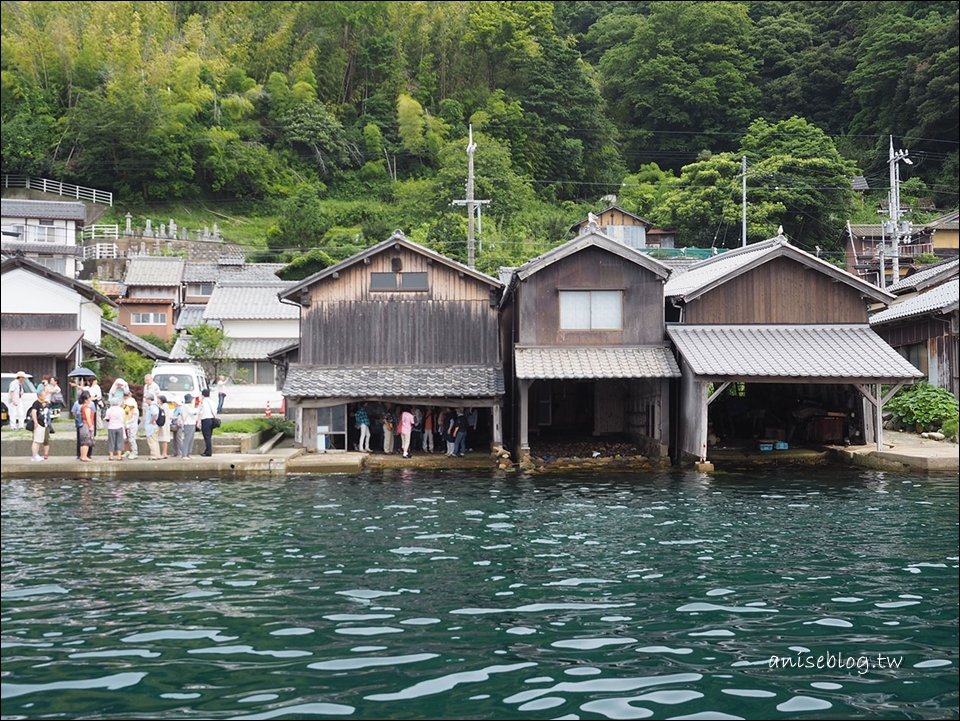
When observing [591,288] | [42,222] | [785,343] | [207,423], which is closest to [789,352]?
[785,343]

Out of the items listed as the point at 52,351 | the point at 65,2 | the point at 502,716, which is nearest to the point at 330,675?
the point at 502,716

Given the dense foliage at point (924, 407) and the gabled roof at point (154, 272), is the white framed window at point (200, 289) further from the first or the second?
the dense foliage at point (924, 407)

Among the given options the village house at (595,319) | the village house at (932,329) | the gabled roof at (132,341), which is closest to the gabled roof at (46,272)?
the gabled roof at (132,341)

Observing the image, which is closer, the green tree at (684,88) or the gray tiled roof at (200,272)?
the green tree at (684,88)

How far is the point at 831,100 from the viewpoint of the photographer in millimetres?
65750

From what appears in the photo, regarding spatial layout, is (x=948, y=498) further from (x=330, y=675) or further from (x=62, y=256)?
(x=62, y=256)

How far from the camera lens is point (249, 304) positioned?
4731 cm

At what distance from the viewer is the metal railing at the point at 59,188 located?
262 feet

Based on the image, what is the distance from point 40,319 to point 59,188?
50.1 meters

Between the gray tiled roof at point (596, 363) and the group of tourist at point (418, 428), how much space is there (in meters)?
3.04

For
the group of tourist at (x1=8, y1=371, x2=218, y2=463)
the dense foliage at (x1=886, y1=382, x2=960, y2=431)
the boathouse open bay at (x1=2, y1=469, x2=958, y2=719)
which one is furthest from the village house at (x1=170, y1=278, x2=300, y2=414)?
the dense foliage at (x1=886, y1=382, x2=960, y2=431)

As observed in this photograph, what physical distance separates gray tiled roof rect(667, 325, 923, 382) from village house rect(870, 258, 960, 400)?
2857mm

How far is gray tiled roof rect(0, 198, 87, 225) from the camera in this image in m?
60.5

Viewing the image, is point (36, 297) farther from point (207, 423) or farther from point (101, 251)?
point (101, 251)
